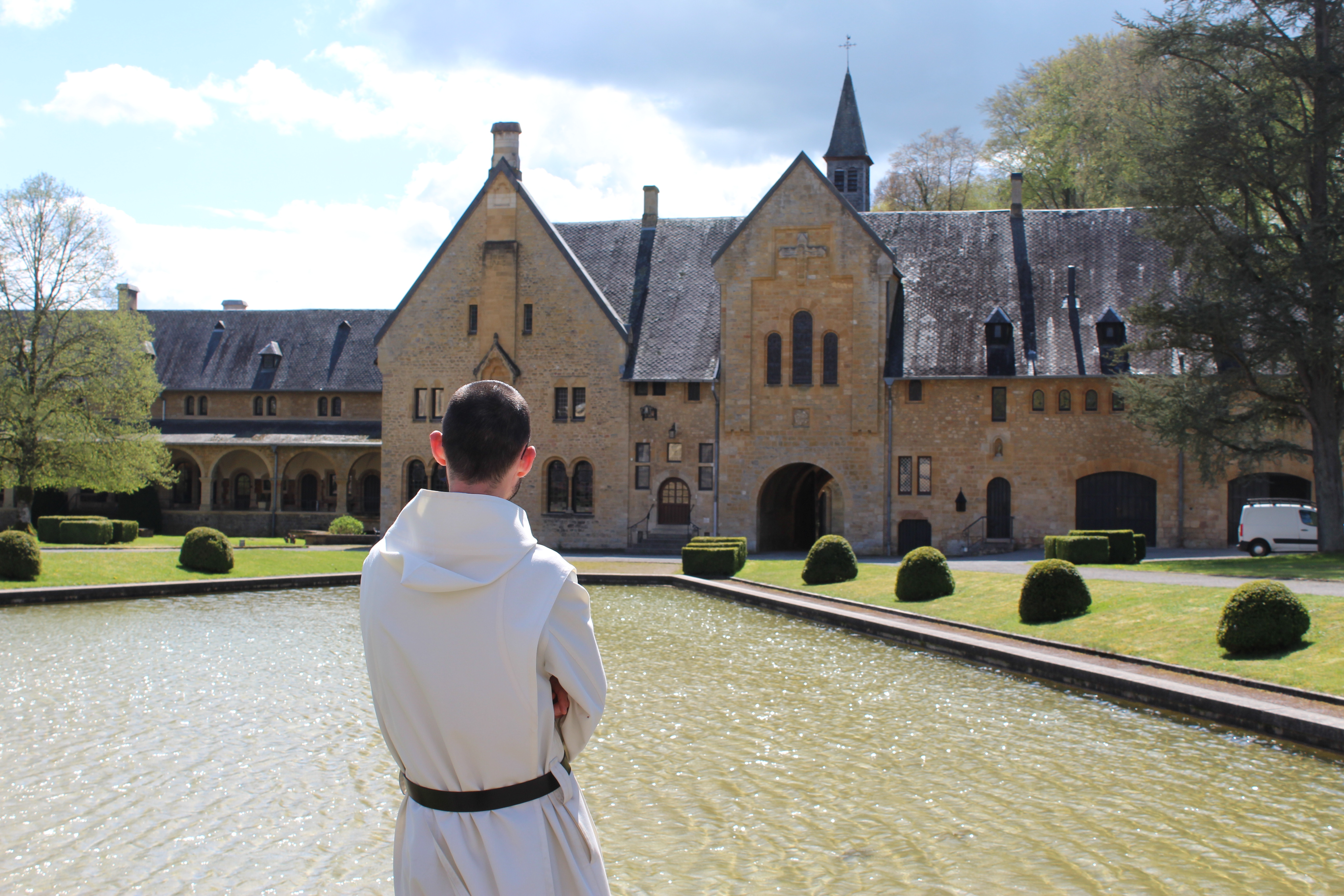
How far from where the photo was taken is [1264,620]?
13.2 meters

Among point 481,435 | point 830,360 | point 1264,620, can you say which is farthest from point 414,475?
point 481,435

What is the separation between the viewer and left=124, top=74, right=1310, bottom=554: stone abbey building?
33438 mm

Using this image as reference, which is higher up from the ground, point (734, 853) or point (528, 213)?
point (528, 213)

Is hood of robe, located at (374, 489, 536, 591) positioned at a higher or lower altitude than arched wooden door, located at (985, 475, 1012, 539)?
higher

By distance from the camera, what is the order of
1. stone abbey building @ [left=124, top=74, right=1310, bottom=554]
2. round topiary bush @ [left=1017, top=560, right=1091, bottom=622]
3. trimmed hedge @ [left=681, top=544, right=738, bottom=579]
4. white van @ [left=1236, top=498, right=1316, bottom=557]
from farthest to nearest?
stone abbey building @ [left=124, top=74, right=1310, bottom=554], white van @ [left=1236, top=498, right=1316, bottom=557], trimmed hedge @ [left=681, top=544, right=738, bottom=579], round topiary bush @ [left=1017, top=560, right=1091, bottom=622]

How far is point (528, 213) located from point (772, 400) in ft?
37.0

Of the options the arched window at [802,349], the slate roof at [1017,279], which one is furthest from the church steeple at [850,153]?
the arched window at [802,349]

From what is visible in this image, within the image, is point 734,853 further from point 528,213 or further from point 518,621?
point 528,213

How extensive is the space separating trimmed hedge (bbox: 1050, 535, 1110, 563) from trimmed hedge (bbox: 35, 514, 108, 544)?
30.8 m

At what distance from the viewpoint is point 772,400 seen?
3544 cm

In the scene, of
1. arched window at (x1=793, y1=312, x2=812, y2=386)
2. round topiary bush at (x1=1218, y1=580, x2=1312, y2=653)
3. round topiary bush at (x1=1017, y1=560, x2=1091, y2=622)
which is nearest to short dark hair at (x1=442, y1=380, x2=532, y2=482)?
round topiary bush at (x1=1218, y1=580, x2=1312, y2=653)

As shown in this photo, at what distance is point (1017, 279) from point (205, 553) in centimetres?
2692

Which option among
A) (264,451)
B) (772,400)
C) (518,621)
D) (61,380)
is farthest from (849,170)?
(518,621)

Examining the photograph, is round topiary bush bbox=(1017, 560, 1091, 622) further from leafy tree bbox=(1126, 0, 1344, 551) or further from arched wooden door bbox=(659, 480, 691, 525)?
arched wooden door bbox=(659, 480, 691, 525)
